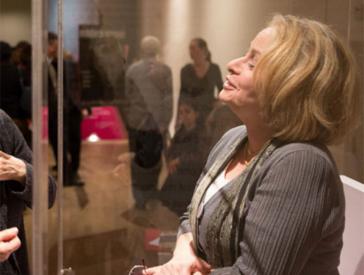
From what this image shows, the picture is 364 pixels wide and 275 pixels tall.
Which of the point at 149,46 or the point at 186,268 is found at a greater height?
the point at 149,46

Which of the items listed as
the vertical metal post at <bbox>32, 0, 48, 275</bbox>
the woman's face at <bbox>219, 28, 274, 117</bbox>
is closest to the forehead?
the woman's face at <bbox>219, 28, 274, 117</bbox>

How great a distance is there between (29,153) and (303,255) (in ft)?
2.22

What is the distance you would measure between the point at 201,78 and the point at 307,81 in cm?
→ 103

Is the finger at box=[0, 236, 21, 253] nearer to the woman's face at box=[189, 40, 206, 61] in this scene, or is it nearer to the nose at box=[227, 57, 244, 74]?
the nose at box=[227, 57, 244, 74]

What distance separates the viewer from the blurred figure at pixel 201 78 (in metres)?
1.84

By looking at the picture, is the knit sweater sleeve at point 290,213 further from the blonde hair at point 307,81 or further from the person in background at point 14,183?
the person in background at point 14,183

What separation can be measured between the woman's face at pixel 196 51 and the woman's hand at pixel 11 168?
2.74ft

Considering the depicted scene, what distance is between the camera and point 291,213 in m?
0.91

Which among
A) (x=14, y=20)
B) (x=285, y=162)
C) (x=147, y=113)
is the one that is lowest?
(x=147, y=113)

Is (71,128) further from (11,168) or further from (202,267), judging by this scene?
(202,267)

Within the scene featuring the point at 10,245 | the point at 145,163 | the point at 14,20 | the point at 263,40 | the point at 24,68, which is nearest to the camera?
the point at 263,40

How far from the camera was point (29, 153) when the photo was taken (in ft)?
4.36

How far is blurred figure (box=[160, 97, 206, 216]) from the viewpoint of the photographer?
5.89ft

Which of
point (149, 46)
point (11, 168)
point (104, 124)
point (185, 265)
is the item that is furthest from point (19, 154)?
point (104, 124)
